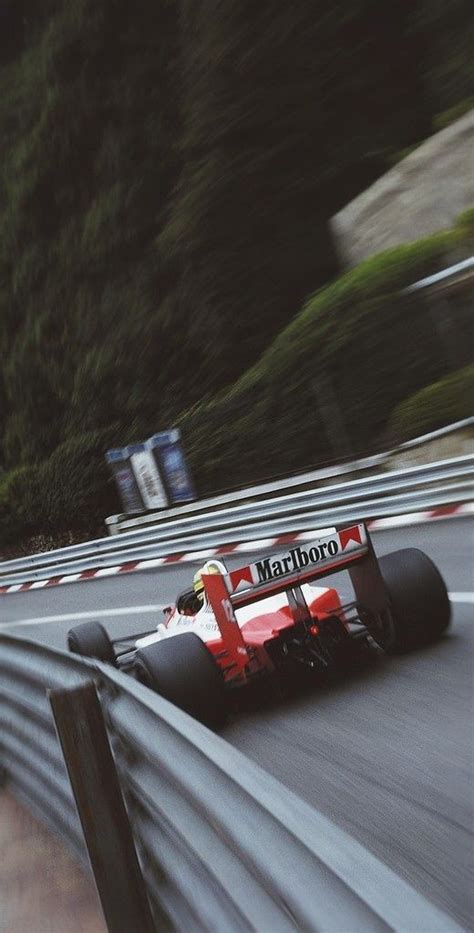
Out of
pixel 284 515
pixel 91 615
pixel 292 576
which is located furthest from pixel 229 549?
pixel 292 576

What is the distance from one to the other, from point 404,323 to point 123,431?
11.1m

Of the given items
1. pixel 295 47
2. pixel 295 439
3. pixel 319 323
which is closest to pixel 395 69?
pixel 295 47

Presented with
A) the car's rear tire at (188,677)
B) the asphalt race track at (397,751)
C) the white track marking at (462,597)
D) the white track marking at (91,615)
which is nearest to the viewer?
the asphalt race track at (397,751)

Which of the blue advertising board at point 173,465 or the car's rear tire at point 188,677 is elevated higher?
the blue advertising board at point 173,465

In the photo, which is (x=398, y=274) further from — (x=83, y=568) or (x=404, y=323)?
(x=83, y=568)

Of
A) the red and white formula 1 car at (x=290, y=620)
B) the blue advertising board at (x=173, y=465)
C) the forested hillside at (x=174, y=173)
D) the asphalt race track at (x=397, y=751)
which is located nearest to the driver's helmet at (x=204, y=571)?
the red and white formula 1 car at (x=290, y=620)

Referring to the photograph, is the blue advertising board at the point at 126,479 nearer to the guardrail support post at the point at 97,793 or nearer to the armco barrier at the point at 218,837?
the armco barrier at the point at 218,837

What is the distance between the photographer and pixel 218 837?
2807 millimetres

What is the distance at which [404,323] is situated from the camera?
61.2 feet

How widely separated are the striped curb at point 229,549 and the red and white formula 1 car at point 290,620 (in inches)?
198

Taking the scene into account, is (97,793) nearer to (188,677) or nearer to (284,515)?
(188,677)

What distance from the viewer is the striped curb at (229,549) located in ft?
39.4

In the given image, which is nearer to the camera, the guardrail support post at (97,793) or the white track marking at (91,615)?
the guardrail support post at (97,793)

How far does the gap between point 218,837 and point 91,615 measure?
11646 millimetres
